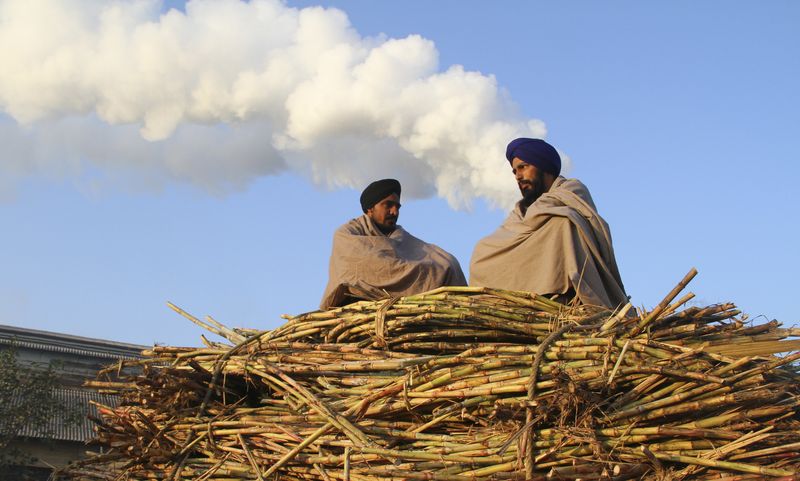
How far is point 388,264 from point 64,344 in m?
21.7

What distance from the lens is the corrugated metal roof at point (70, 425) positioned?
17.1m

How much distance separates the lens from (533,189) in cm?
499

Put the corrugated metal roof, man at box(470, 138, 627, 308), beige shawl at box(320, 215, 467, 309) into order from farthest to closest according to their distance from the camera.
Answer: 1. the corrugated metal roof
2. beige shawl at box(320, 215, 467, 309)
3. man at box(470, 138, 627, 308)

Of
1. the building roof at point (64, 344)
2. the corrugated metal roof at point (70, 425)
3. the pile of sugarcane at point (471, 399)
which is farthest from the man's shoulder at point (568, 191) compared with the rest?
the building roof at point (64, 344)

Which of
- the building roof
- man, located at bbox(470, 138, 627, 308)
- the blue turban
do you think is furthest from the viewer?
the building roof

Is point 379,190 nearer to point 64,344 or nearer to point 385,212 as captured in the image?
point 385,212

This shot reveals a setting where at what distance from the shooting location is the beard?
499 centimetres

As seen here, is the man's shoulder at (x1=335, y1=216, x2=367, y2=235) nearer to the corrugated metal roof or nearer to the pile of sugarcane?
the pile of sugarcane

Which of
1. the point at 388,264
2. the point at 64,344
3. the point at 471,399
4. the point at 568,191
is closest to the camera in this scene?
the point at 471,399

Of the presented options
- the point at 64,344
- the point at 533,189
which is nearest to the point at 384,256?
the point at 533,189

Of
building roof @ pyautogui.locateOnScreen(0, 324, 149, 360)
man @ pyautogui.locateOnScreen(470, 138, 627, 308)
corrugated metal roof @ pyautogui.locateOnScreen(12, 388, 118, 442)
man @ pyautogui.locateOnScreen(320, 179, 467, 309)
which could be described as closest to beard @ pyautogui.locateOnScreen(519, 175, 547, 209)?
man @ pyautogui.locateOnScreen(470, 138, 627, 308)

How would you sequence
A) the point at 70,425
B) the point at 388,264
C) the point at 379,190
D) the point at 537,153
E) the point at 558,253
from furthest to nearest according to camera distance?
the point at 70,425 < the point at 379,190 < the point at 388,264 < the point at 537,153 < the point at 558,253

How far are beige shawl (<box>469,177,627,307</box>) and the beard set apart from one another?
27cm

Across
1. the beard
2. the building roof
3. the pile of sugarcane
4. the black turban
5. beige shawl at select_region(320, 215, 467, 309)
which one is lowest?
the pile of sugarcane
